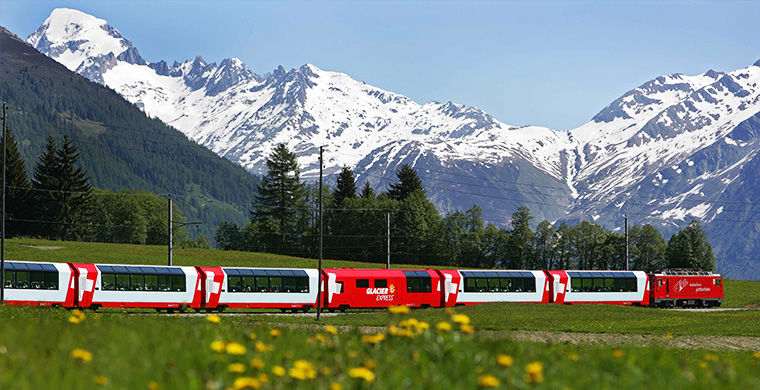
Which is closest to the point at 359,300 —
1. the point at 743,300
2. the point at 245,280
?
the point at 245,280

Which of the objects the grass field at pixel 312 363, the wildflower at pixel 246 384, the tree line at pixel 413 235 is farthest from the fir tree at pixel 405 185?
the wildflower at pixel 246 384

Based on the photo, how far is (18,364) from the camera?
8.77 metres

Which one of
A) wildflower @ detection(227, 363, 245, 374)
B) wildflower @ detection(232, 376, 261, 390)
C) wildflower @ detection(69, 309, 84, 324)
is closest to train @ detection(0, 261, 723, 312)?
wildflower @ detection(69, 309, 84, 324)

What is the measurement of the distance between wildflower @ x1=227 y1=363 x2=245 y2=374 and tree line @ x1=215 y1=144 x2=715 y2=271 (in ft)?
399

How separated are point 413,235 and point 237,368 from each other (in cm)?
13822

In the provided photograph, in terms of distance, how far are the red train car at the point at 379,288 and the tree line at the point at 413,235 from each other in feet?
203

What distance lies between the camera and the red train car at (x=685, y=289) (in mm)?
80625

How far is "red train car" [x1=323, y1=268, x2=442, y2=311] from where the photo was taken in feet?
213

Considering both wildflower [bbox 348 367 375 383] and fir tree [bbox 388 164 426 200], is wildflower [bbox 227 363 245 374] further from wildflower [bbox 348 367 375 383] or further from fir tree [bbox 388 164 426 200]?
fir tree [bbox 388 164 426 200]

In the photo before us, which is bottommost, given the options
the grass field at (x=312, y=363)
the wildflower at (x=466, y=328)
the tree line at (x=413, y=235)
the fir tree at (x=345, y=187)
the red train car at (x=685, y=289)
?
the red train car at (x=685, y=289)

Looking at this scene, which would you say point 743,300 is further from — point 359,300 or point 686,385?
point 686,385

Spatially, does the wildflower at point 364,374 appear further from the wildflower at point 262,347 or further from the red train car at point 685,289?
the red train car at point 685,289

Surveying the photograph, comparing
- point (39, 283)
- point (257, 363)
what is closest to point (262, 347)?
point (257, 363)

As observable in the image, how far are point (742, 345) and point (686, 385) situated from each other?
2841 cm
